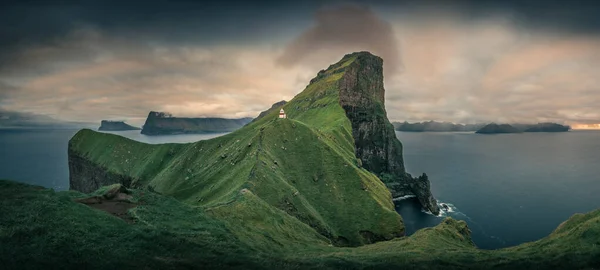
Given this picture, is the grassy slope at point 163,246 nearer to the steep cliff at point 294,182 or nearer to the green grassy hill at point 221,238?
the green grassy hill at point 221,238

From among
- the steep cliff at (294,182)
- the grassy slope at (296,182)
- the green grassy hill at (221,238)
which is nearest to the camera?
the green grassy hill at (221,238)

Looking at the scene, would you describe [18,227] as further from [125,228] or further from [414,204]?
[414,204]

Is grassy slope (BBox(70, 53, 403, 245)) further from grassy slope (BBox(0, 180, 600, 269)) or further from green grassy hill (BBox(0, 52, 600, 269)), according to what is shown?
grassy slope (BBox(0, 180, 600, 269))

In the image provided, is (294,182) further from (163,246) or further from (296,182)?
(163,246)

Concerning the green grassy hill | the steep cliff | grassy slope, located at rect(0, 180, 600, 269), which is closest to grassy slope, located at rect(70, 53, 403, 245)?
the steep cliff

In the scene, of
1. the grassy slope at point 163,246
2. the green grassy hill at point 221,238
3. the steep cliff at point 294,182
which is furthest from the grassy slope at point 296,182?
the grassy slope at point 163,246

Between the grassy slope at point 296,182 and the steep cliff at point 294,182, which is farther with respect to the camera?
the grassy slope at point 296,182

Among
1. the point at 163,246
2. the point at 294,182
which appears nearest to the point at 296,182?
the point at 294,182

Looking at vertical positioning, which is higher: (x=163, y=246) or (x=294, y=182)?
(x=163, y=246)

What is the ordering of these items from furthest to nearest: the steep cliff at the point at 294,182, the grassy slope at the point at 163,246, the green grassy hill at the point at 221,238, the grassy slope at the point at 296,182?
the grassy slope at the point at 296,182, the steep cliff at the point at 294,182, the green grassy hill at the point at 221,238, the grassy slope at the point at 163,246
